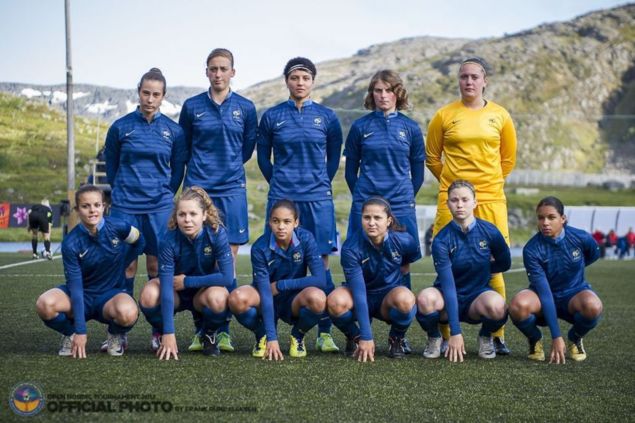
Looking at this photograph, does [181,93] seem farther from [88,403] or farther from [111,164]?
[88,403]

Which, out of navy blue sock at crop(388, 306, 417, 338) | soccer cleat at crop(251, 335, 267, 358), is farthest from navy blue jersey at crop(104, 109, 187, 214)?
navy blue sock at crop(388, 306, 417, 338)

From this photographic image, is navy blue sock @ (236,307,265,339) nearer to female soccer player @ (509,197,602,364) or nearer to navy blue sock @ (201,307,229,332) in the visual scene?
navy blue sock @ (201,307,229,332)

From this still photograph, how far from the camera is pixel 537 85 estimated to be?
87.6m

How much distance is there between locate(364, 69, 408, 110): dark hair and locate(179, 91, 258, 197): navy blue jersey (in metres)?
0.82

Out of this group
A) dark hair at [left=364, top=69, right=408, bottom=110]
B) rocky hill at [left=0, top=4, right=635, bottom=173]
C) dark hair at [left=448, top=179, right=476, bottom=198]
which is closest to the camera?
dark hair at [left=448, top=179, right=476, bottom=198]

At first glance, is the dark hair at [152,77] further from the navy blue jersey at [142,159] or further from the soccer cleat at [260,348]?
the soccer cleat at [260,348]

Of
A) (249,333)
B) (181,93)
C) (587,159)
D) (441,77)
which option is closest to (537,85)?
(441,77)

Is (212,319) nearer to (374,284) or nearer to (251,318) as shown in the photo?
(251,318)

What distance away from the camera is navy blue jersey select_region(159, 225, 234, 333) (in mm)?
4910

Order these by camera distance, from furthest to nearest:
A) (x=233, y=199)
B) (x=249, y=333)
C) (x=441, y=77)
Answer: (x=441, y=77) < (x=249, y=333) < (x=233, y=199)

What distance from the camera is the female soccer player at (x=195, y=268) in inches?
192

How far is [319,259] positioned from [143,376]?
1.34 metres

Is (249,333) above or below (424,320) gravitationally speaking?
below

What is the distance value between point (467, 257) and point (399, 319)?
1.86ft
